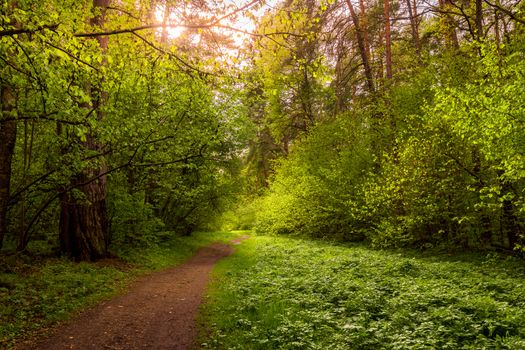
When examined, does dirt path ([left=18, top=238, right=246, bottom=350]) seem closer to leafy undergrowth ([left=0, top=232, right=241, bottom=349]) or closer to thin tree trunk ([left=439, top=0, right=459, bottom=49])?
leafy undergrowth ([left=0, top=232, right=241, bottom=349])

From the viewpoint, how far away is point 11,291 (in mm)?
8414

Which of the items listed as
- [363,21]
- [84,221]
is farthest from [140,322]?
[363,21]

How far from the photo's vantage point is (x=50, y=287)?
9125 mm

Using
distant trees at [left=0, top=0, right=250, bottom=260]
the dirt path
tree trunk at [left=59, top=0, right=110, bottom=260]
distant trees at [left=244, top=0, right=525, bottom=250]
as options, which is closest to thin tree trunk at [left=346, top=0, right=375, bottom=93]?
distant trees at [left=244, top=0, right=525, bottom=250]

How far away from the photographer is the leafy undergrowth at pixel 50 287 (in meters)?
7.11

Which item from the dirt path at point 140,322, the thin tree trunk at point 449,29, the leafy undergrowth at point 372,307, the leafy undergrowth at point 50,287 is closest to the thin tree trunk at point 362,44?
the thin tree trunk at point 449,29

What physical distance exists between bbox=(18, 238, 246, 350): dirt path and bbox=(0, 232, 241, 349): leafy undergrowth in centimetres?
46

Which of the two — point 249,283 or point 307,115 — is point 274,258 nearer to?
point 249,283

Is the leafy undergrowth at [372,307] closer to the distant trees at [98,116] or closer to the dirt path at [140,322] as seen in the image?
the dirt path at [140,322]

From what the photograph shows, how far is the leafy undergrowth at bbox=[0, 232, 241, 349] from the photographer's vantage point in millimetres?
7107

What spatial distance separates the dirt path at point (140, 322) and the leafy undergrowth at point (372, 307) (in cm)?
53

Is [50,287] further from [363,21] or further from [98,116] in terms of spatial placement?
[363,21]

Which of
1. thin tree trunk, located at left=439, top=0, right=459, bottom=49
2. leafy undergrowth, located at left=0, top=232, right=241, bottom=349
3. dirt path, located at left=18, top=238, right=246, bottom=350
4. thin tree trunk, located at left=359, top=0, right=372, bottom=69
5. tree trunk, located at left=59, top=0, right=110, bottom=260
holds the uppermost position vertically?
thin tree trunk, located at left=359, top=0, right=372, bottom=69

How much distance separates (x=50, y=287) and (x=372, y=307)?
8.22 meters
